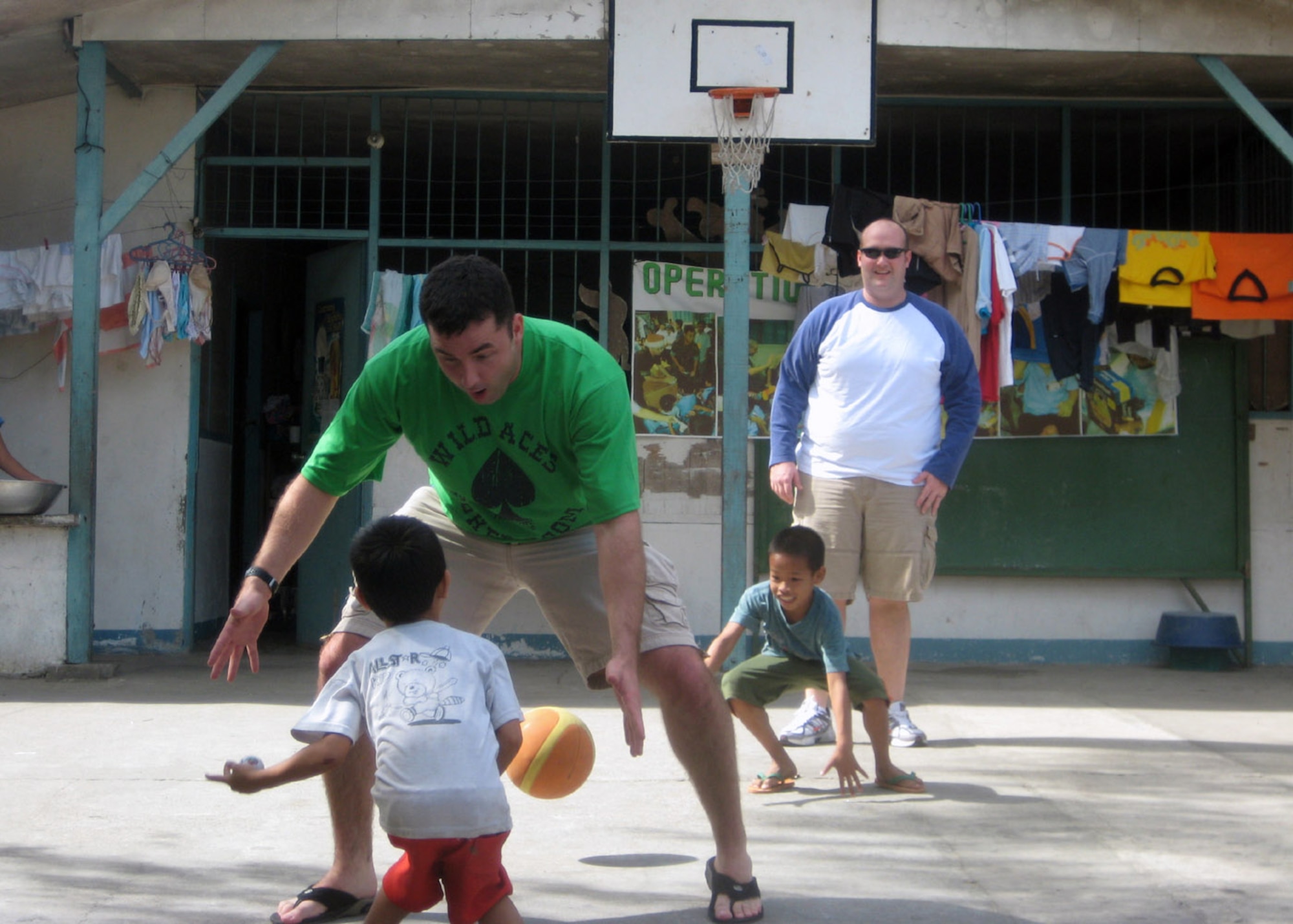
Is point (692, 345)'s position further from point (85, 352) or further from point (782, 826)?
point (782, 826)

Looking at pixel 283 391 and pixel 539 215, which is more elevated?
pixel 539 215

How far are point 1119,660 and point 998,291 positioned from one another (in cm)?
242

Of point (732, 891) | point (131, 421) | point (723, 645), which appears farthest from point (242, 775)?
point (131, 421)

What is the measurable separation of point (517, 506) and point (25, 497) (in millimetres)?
4861

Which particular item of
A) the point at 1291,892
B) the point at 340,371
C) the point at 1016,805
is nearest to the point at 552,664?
the point at 340,371

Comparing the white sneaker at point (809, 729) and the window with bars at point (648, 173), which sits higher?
the window with bars at point (648, 173)

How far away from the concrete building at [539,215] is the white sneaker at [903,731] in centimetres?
286

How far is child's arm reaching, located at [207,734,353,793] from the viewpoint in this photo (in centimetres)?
275

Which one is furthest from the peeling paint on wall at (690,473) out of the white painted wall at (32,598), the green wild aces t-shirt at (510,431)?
the green wild aces t-shirt at (510,431)

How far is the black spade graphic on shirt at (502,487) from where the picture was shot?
3.46 metres

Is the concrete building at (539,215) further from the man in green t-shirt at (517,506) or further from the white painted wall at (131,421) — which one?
the man in green t-shirt at (517,506)

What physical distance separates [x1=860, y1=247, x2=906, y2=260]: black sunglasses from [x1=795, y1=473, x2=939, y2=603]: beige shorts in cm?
87

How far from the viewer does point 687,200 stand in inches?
348

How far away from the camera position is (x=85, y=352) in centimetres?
752
